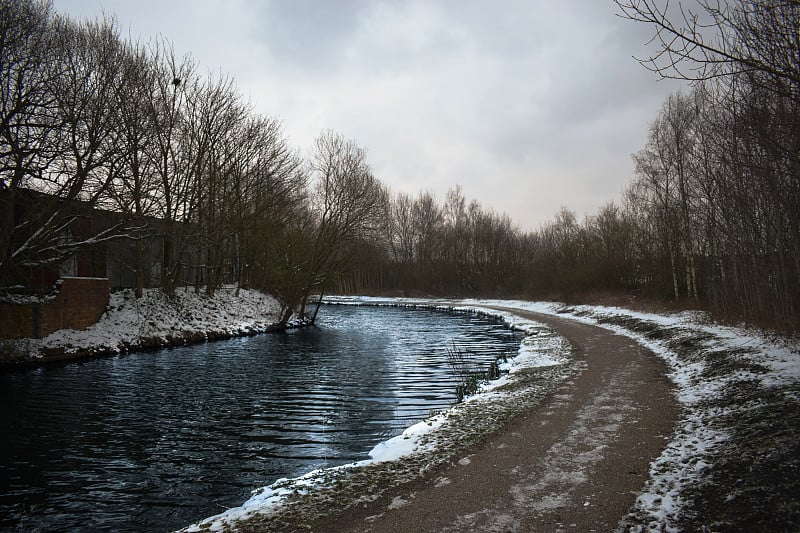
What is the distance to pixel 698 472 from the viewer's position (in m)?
5.47

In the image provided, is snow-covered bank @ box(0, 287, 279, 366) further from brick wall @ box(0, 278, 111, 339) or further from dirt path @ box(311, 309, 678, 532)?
dirt path @ box(311, 309, 678, 532)

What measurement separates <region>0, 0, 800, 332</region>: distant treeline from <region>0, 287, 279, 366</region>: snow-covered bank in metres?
1.48

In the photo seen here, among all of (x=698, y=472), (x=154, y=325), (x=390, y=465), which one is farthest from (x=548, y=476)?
(x=154, y=325)

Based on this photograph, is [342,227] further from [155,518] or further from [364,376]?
[155,518]

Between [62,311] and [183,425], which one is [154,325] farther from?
[183,425]

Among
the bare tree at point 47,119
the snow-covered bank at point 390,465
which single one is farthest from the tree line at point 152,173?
the snow-covered bank at point 390,465

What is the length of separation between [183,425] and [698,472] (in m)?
8.61

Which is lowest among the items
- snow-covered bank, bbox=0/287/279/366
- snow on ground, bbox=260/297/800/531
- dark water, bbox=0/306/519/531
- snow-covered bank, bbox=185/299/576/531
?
dark water, bbox=0/306/519/531

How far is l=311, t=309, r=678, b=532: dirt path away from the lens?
4625mm

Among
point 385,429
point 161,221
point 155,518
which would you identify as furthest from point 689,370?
point 161,221

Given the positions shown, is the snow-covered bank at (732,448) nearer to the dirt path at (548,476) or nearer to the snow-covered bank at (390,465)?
the dirt path at (548,476)

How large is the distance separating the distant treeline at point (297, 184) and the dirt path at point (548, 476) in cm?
404

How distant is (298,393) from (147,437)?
13.4 ft

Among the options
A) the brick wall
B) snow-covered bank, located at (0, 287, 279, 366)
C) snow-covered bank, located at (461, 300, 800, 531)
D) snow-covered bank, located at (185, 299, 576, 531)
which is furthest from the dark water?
snow-covered bank, located at (461, 300, 800, 531)
